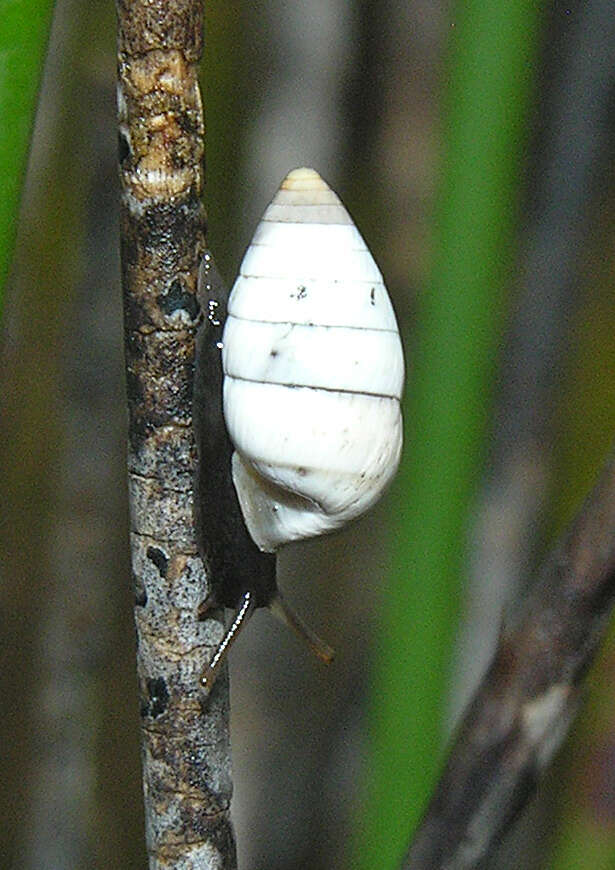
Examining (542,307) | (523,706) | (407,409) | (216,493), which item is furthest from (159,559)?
(542,307)

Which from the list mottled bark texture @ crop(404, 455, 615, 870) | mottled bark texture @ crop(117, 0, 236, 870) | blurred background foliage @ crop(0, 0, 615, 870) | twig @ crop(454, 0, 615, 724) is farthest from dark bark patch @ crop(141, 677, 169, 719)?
twig @ crop(454, 0, 615, 724)

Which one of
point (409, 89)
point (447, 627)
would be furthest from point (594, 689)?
point (409, 89)

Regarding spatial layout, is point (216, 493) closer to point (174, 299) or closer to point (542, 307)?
point (174, 299)

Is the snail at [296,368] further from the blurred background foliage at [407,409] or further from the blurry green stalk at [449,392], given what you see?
the blurred background foliage at [407,409]

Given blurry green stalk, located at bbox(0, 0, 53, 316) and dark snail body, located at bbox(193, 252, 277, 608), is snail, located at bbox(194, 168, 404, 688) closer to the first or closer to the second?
dark snail body, located at bbox(193, 252, 277, 608)

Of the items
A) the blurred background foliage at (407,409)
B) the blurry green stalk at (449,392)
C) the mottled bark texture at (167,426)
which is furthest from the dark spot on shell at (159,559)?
the blurred background foliage at (407,409)

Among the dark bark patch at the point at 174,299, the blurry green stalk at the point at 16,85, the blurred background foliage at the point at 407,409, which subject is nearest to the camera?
the blurry green stalk at the point at 16,85
